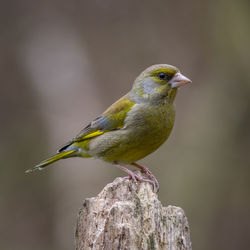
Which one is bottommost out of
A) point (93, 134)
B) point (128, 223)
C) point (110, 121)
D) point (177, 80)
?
point (128, 223)

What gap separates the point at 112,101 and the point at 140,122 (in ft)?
12.1

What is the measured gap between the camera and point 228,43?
312 inches

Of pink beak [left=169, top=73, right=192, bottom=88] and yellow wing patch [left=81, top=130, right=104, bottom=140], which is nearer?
pink beak [left=169, top=73, right=192, bottom=88]

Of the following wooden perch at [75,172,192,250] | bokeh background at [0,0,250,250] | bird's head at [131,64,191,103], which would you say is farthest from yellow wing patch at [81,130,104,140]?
bokeh background at [0,0,250,250]

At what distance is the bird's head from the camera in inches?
204

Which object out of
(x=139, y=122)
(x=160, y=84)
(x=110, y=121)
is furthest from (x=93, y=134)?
(x=160, y=84)

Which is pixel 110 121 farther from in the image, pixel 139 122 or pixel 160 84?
pixel 160 84

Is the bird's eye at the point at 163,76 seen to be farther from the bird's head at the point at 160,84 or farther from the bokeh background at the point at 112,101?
the bokeh background at the point at 112,101

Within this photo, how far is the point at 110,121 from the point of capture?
18.0 feet

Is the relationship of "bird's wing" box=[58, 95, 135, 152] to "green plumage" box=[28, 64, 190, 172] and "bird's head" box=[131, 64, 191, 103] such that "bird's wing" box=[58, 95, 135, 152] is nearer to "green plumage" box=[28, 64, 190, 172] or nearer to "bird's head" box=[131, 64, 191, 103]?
"green plumage" box=[28, 64, 190, 172]

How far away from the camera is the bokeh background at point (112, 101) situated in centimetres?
735

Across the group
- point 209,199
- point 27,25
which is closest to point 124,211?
point 209,199

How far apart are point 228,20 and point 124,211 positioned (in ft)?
17.8

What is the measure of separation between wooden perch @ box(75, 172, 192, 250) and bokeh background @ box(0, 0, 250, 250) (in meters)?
3.69
